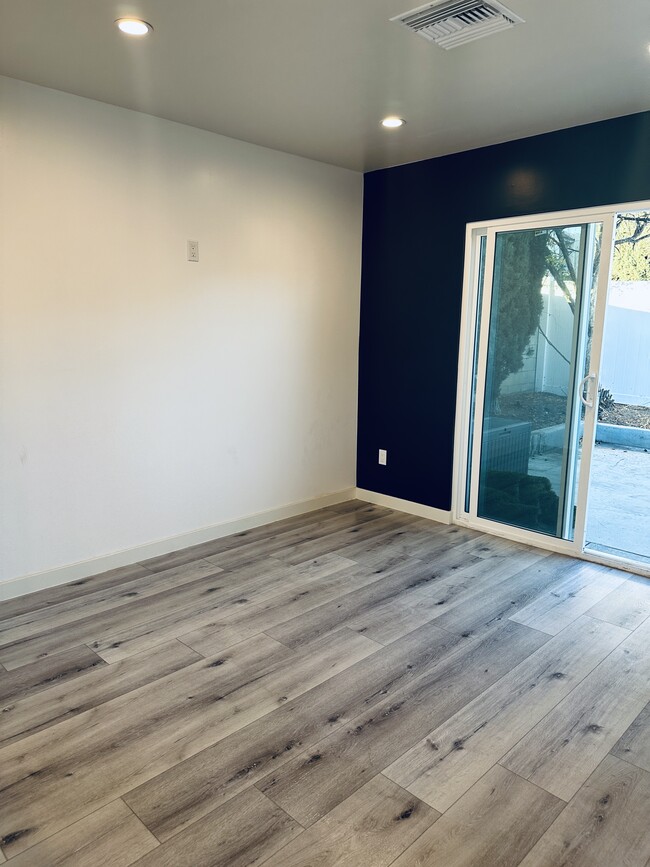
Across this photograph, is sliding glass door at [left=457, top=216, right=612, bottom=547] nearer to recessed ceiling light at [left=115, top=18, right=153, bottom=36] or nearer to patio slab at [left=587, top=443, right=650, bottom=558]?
patio slab at [left=587, top=443, right=650, bottom=558]

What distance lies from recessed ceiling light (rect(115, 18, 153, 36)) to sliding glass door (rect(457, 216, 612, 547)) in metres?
2.44

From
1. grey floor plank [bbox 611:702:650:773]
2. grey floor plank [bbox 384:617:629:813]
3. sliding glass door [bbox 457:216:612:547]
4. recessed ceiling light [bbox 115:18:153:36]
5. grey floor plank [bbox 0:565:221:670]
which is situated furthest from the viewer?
sliding glass door [bbox 457:216:612:547]

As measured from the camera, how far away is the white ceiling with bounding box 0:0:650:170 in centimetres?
230

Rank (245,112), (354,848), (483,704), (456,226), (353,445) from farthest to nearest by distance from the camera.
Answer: (353,445)
(456,226)
(245,112)
(483,704)
(354,848)

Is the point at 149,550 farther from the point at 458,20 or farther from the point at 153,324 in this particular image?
the point at 458,20

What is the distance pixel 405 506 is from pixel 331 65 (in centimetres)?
306

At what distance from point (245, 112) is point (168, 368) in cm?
150

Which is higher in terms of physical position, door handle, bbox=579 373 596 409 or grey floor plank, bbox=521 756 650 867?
door handle, bbox=579 373 596 409

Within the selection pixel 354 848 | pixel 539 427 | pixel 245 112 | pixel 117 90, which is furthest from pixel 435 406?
pixel 354 848

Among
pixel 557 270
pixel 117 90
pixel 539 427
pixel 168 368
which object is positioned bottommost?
pixel 539 427

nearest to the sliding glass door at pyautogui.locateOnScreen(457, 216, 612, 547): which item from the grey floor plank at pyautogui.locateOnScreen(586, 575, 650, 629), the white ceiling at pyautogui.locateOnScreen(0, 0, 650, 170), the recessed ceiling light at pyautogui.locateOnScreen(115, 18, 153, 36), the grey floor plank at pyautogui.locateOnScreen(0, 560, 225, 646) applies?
the grey floor plank at pyautogui.locateOnScreen(586, 575, 650, 629)

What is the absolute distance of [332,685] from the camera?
2.50 meters

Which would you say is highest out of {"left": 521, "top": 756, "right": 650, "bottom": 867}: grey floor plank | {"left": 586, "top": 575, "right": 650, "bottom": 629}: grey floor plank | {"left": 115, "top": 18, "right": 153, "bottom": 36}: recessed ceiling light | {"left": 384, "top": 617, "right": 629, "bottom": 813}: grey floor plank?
{"left": 115, "top": 18, "right": 153, "bottom": 36}: recessed ceiling light

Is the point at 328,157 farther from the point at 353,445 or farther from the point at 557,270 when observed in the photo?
the point at 353,445
